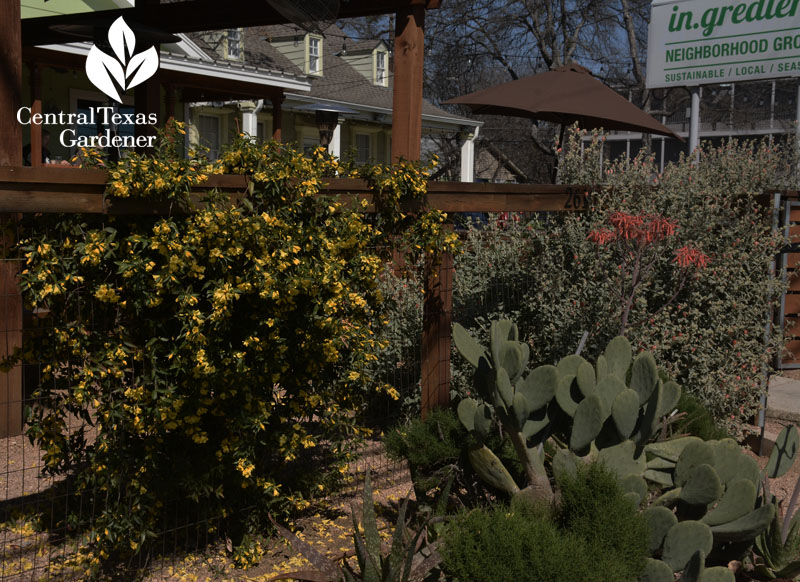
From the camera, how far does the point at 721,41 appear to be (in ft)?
37.4

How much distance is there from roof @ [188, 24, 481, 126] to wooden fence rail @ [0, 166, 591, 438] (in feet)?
37.5

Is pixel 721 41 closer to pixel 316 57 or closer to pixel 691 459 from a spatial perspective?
pixel 691 459

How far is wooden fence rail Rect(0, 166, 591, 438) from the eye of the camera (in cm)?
294

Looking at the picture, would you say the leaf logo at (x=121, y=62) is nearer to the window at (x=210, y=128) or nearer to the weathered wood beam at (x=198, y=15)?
the weathered wood beam at (x=198, y=15)

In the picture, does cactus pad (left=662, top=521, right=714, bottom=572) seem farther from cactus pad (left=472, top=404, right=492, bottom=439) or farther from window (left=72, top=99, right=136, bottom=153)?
window (left=72, top=99, right=136, bottom=153)

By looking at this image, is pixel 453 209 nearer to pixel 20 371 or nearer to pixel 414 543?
pixel 414 543

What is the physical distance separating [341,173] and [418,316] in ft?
5.59

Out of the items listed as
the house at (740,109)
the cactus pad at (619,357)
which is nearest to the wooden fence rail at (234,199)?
the cactus pad at (619,357)

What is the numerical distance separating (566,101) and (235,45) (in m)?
10.1

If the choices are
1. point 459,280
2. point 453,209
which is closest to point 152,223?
point 453,209

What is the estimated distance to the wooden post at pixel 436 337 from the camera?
185 inches

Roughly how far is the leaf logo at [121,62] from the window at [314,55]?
11.1 meters

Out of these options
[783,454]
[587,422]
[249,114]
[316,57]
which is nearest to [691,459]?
[587,422]

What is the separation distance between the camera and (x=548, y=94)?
7.84 m
